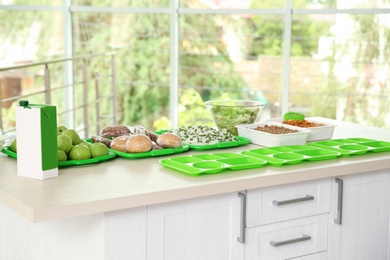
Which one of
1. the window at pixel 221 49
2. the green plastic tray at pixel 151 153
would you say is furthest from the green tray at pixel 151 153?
the window at pixel 221 49

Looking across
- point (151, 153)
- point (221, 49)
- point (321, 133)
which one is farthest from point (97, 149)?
point (221, 49)

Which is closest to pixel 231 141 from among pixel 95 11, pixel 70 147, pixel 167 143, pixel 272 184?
pixel 167 143

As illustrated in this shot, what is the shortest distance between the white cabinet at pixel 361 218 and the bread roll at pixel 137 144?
27.1 inches

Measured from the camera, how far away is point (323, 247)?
2.55 metres

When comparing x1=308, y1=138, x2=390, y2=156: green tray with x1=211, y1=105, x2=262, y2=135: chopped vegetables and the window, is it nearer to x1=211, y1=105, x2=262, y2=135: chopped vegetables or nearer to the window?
x1=211, y1=105, x2=262, y2=135: chopped vegetables

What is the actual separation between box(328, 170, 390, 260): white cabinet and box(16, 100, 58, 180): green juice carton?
102 centimetres

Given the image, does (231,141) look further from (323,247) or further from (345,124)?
(345,124)

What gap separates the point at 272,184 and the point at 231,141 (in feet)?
1.63

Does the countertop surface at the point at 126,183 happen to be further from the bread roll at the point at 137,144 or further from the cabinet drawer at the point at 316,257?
the cabinet drawer at the point at 316,257

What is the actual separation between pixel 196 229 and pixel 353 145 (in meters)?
0.87

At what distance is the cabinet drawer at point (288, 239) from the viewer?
236 centimetres

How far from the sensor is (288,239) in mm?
2443

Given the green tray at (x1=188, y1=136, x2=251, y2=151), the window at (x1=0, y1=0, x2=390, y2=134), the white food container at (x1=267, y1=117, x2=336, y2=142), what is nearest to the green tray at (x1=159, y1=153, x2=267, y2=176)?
the green tray at (x1=188, y1=136, x2=251, y2=151)

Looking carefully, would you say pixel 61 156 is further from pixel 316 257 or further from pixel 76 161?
pixel 316 257
